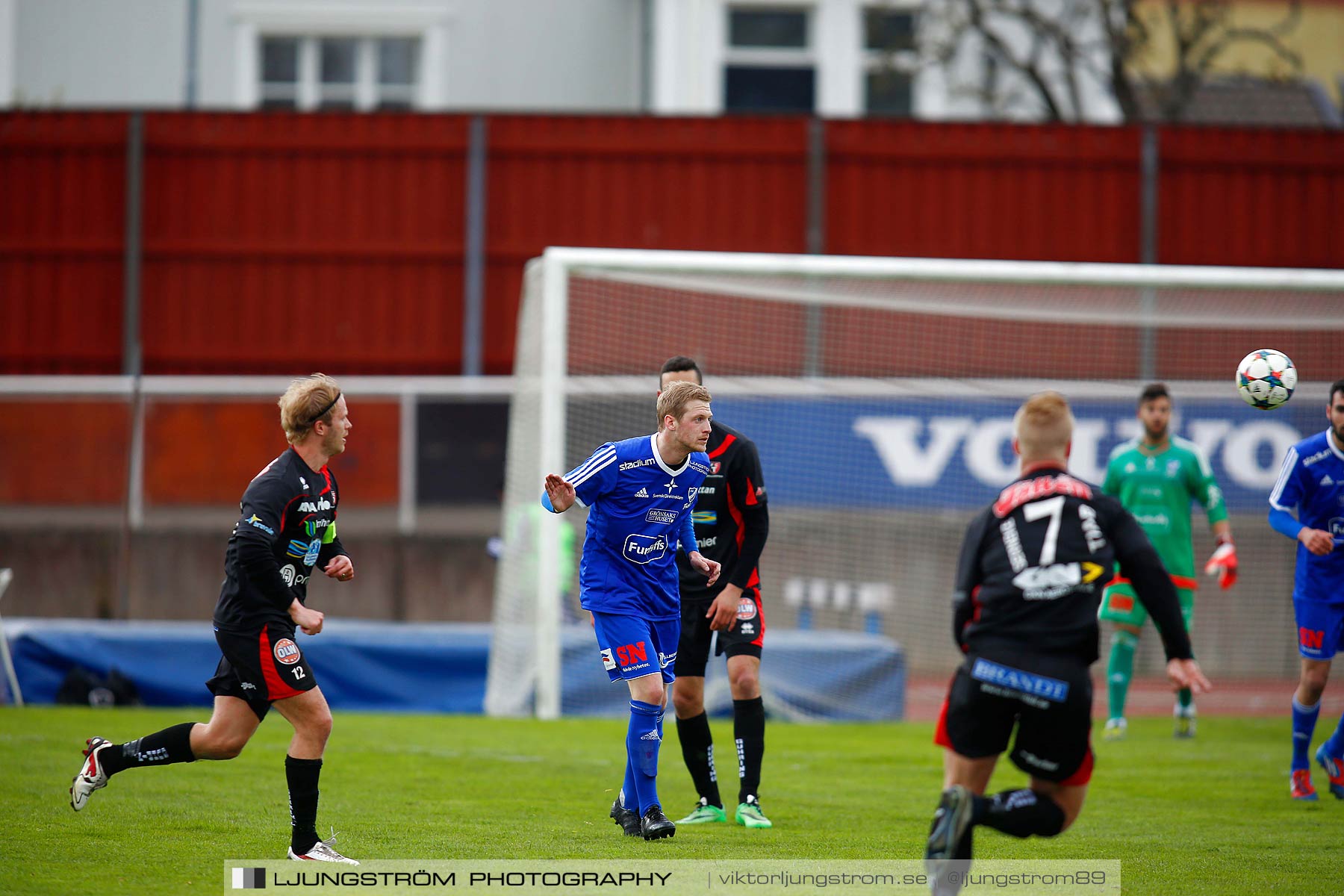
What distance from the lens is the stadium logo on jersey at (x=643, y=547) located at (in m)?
6.58

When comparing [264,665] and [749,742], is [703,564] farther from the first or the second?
[264,665]

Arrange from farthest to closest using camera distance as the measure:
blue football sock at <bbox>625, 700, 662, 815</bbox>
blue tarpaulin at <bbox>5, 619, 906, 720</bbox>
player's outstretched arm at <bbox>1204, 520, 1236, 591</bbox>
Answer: blue tarpaulin at <bbox>5, 619, 906, 720</bbox> < player's outstretched arm at <bbox>1204, 520, 1236, 591</bbox> < blue football sock at <bbox>625, 700, 662, 815</bbox>

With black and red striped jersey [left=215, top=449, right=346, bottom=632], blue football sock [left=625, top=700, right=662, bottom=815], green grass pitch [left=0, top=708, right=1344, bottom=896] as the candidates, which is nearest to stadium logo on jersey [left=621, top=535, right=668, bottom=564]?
blue football sock [left=625, top=700, right=662, bottom=815]

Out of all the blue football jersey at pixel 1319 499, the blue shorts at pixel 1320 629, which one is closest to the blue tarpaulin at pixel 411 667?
the blue shorts at pixel 1320 629

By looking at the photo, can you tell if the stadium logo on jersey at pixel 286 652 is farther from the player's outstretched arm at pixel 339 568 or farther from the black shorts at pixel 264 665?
the player's outstretched arm at pixel 339 568

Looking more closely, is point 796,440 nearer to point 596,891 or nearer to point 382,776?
point 382,776

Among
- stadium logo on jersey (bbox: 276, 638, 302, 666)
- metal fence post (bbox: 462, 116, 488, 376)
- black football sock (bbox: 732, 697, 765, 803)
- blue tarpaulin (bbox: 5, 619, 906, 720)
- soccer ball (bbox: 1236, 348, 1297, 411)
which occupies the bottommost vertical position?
blue tarpaulin (bbox: 5, 619, 906, 720)

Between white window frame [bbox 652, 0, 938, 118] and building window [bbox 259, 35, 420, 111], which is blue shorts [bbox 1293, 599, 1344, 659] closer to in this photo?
→ white window frame [bbox 652, 0, 938, 118]

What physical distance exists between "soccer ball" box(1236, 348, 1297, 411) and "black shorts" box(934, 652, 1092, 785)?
3.87 metres

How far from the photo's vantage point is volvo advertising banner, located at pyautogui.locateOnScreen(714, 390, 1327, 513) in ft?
49.3

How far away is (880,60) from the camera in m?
22.4

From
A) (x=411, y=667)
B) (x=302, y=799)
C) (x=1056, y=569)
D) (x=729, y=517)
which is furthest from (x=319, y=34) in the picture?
(x=1056, y=569)

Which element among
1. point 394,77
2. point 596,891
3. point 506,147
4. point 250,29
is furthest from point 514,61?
point 596,891

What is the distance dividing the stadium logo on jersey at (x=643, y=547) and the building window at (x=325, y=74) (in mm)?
18092
